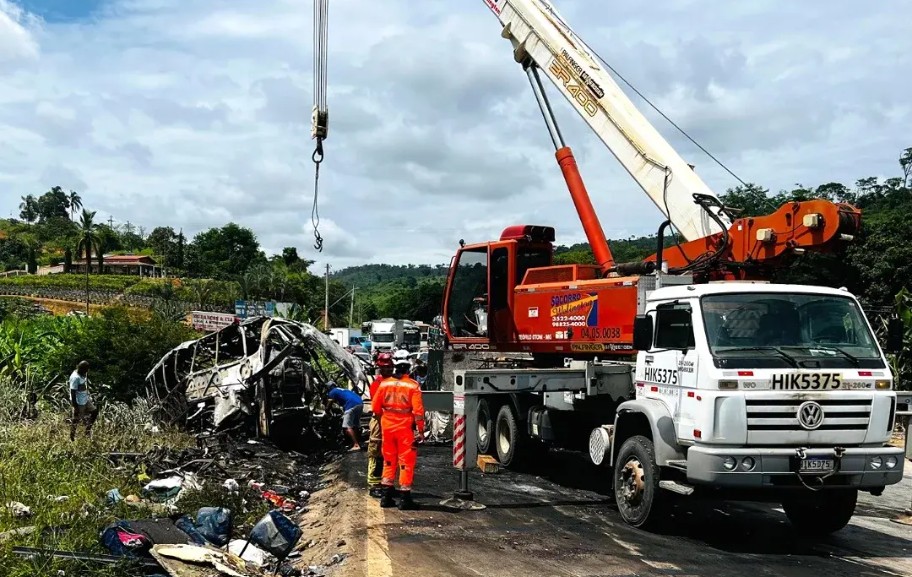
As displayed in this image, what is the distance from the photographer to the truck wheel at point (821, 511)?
756 centimetres

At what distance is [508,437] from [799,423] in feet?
18.3

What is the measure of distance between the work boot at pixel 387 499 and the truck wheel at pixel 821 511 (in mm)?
4093

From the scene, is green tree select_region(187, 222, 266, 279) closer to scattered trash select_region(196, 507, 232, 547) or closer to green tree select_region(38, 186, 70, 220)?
green tree select_region(38, 186, 70, 220)

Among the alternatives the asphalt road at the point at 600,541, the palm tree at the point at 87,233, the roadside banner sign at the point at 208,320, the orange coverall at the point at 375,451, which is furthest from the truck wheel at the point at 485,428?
the palm tree at the point at 87,233

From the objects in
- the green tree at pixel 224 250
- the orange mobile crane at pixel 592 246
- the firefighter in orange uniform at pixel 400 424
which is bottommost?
the firefighter in orange uniform at pixel 400 424

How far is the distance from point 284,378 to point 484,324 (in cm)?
373

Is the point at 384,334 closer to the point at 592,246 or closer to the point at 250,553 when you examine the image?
the point at 592,246

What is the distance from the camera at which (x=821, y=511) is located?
25.6 ft

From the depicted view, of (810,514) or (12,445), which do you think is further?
(12,445)

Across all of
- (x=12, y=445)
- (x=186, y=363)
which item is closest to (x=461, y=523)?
(x=12, y=445)

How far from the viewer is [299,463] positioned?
503 inches

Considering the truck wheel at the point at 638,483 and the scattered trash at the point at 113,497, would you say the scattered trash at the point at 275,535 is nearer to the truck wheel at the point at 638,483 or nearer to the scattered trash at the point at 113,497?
the scattered trash at the point at 113,497

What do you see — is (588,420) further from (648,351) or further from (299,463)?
(299,463)

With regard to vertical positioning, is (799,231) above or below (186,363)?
above
